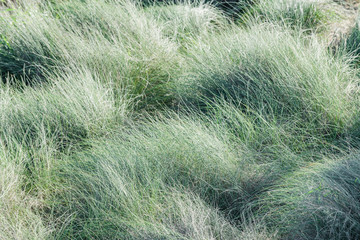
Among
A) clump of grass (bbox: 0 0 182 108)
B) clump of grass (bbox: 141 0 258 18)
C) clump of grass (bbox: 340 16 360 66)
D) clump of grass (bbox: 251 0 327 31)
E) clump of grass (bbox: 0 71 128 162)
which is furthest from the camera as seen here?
clump of grass (bbox: 141 0 258 18)

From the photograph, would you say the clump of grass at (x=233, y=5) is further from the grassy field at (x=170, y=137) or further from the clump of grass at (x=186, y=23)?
the grassy field at (x=170, y=137)

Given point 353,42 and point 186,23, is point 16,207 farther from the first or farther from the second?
point 353,42

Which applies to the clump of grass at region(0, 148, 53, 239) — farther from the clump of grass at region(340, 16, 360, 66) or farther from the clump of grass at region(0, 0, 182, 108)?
the clump of grass at region(340, 16, 360, 66)

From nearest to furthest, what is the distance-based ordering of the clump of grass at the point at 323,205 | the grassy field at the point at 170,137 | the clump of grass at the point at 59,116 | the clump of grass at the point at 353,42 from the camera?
the clump of grass at the point at 323,205 < the grassy field at the point at 170,137 < the clump of grass at the point at 59,116 < the clump of grass at the point at 353,42

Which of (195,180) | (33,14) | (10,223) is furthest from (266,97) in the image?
(33,14)

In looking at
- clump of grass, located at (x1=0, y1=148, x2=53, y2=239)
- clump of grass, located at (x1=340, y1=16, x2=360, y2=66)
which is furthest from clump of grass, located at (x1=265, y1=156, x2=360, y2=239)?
clump of grass, located at (x1=340, y1=16, x2=360, y2=66)

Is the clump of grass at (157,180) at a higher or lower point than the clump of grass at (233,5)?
lower

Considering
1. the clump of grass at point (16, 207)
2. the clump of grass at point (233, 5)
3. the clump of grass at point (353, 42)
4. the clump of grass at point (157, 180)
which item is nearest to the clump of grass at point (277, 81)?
the clump of grass at point (353, 42)

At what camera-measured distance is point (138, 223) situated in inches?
72.1

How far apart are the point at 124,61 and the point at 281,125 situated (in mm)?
1516

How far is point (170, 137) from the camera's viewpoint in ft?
8.09

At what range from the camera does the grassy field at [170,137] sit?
188 cm

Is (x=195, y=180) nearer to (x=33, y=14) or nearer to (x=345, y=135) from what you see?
(x=345, y=135)

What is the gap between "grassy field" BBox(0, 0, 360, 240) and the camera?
188 cm
